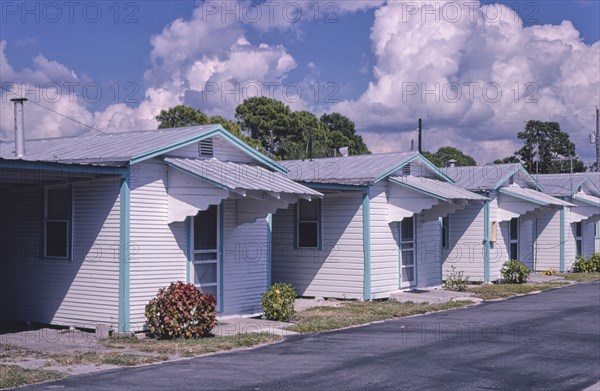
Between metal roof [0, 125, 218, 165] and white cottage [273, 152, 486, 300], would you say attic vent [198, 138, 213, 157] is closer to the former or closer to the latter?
metal roof [0, 125, 218, 165]

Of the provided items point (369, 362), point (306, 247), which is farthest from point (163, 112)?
point (369, 362)

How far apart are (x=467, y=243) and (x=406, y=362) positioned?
1568 cm

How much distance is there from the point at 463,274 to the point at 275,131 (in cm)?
2633

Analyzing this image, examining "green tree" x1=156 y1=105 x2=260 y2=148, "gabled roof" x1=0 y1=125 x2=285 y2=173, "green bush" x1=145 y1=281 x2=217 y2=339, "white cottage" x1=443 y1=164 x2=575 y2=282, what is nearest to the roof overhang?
"gabled roof" x1=0 y1=125 x2=285 y2=173

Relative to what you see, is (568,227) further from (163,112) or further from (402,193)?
(163,112)

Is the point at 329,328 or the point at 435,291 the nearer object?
the point at 329,328

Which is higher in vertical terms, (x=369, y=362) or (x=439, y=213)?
(x=439, y=213)

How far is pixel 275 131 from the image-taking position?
51875mm

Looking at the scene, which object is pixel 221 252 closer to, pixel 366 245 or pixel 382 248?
pixel 366 245

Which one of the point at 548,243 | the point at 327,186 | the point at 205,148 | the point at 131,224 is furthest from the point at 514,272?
the point at 131,224

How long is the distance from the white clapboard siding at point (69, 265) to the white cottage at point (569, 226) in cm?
2214

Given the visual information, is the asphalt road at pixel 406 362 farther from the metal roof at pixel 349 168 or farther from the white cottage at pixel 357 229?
the metal roof at pixel 349 168

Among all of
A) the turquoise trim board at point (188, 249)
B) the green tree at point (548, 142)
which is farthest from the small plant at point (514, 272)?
the green tree at point (548, 142)

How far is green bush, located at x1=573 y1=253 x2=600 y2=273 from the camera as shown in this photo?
33.2 metres
